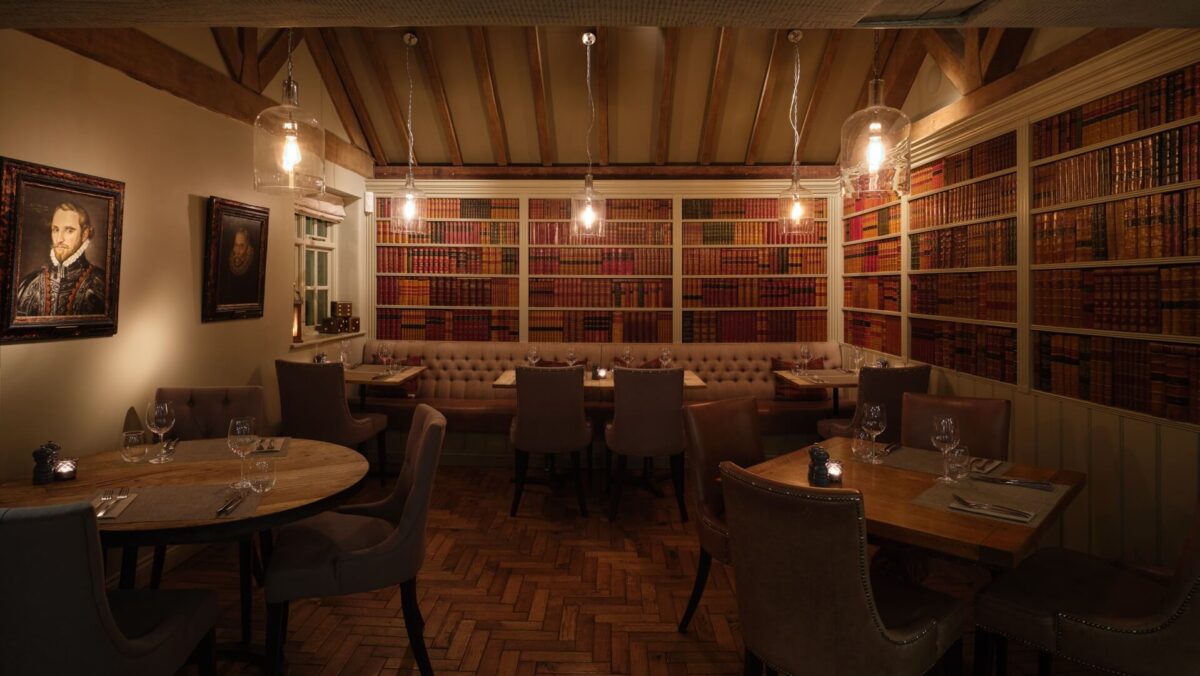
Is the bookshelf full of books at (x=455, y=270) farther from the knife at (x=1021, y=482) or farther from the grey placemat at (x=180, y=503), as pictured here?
the knife at (x=1021, y=482)

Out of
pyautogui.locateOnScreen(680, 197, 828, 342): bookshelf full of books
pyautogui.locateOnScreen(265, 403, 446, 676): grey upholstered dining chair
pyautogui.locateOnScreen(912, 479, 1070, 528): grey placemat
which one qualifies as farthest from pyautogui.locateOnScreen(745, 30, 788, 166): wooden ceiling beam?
pyautogui.locateOnScreen(265, 403, 446, 676): grey upholstered dining chair

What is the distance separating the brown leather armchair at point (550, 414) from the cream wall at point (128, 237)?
6.15 ft

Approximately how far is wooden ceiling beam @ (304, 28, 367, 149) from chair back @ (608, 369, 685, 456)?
11.5 ft

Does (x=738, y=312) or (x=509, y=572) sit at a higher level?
(x=738, y=312)

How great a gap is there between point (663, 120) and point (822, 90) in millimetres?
1352

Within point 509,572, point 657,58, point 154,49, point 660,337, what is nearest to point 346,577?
point 509,572

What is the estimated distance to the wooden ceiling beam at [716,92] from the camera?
4909 millimetres

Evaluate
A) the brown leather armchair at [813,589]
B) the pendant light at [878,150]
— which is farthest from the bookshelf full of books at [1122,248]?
the brown leather armchair at [813,589]

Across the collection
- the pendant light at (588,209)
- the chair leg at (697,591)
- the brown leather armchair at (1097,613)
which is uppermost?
the pendant light at (588,209)

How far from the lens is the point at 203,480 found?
7.45 feet

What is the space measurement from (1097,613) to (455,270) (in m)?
5.39

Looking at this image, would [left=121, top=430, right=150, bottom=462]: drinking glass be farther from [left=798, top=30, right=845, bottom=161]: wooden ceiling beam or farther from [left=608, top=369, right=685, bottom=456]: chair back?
[left=798, top=30, right=845, bottom=161]: wooden ceiling beam

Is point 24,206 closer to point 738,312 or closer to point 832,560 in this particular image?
point 832,560

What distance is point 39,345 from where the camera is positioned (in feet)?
8.74
